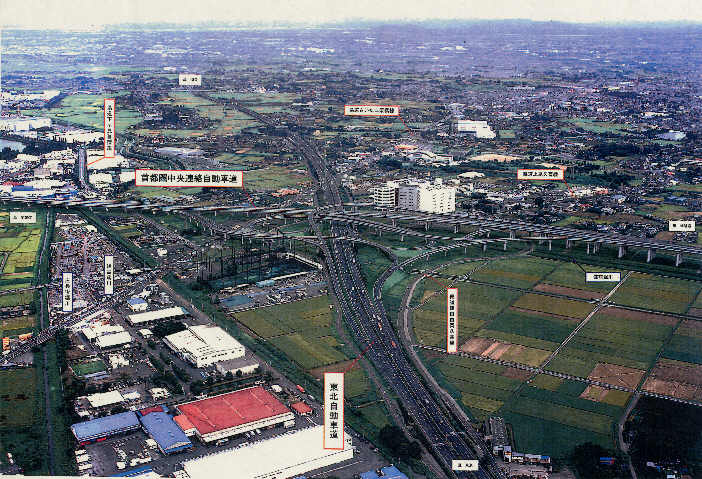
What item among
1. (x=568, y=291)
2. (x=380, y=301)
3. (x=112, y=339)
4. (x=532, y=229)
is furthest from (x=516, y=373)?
(x=532, y=229)

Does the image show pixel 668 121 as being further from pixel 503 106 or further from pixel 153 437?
pixel 153 437

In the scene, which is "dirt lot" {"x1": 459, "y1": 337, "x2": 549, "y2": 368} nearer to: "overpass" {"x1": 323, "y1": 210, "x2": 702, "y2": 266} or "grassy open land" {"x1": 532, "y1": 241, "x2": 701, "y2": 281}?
"grassy open land" {"x1": 532, "y1": 241, "x2": 701, "y2": 281}

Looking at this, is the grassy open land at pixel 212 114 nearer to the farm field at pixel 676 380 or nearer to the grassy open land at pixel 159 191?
the grassy open land at pixel 159 191

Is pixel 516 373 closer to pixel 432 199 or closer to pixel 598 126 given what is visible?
pixel 432 199

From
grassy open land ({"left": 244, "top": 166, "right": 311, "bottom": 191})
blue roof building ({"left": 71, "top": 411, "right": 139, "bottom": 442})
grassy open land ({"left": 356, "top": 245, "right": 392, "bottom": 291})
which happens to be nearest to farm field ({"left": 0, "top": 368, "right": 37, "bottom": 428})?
blue roof building ({"left": 71, "top": 411, "right": 139, "bottom": 442})

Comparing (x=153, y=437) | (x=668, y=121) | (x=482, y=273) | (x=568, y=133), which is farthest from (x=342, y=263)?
(x=668, y=121)
